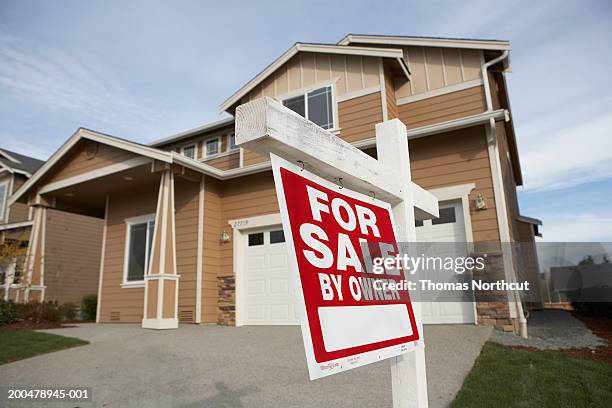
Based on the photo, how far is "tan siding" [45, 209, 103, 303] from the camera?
16.5 metres

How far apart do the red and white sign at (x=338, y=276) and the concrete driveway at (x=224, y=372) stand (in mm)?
2247

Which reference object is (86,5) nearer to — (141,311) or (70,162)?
(70,162)

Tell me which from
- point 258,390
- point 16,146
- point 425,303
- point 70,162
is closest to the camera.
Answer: point 258,390

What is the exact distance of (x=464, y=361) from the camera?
182 inches

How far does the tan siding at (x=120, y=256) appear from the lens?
1081 cm

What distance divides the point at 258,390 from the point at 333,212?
3.18 meters

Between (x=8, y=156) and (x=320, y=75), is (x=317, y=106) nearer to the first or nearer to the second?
(x=320, y=75)

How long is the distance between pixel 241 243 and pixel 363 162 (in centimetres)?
863

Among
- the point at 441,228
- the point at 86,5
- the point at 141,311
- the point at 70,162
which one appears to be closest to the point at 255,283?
the point at 141,311

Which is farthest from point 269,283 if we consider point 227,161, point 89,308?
point 89,308

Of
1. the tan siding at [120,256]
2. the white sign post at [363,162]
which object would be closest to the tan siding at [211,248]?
the tan siding at [120,256]

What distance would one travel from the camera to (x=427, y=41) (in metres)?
9.37

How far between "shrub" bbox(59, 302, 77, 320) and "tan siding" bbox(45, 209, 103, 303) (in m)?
5.11

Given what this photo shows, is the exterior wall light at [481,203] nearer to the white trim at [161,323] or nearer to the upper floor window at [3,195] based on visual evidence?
the white trim at [161,323]
